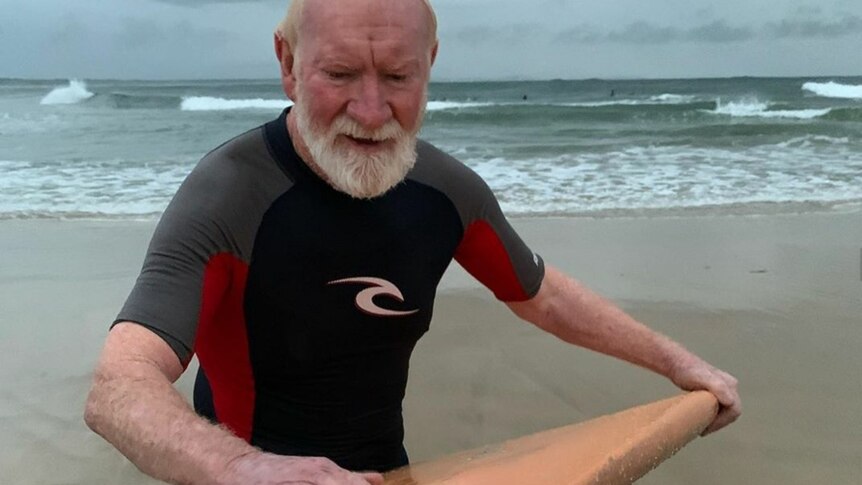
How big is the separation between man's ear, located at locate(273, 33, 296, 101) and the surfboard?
946 mm

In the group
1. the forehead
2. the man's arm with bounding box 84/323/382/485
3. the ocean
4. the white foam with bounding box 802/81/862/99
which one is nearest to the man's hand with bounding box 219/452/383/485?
the man's arm with bounding box 84/323/382/485

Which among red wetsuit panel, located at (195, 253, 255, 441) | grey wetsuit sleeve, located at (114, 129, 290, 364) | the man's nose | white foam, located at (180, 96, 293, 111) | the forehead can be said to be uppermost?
the forehead

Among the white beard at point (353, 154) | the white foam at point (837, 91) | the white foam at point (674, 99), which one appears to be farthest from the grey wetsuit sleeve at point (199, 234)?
the white foam at point (837, 91)

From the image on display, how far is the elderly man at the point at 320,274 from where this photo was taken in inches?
62.7

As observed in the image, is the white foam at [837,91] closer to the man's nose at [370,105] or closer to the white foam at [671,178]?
the white foam at [671,178]

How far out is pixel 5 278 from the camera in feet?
19.4

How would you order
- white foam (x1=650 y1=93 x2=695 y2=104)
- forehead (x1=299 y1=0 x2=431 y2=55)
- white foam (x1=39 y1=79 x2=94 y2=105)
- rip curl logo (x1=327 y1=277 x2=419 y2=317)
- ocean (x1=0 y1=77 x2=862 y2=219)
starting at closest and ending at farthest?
forehead (x1=299 y1=0 x2=431 y2=55)
rip curl logo (x1=327 y1=277 x2=419 y2=317)
ocean (x1=0 y1=77 x2=862 y2=219)
white foam (x1=650 y1=93 x2=695 y2=104)
white foam (x1=39 y1=79 x2=94 y2=105)

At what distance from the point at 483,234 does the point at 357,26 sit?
2.51ft

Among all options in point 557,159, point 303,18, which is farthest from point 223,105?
point 303,18

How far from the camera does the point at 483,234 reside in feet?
7.54

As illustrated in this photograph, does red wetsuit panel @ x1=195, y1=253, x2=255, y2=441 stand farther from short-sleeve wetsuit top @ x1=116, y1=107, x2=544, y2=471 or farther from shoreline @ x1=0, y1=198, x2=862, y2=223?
shoreline @ x1=0, y1=198, x2=862, y2=223

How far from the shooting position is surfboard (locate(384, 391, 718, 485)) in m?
1.63

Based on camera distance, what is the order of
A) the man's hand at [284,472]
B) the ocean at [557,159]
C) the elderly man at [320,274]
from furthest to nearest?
the ocean at [557,159], the elderly man at [320,274], the man's hand at [284,472]

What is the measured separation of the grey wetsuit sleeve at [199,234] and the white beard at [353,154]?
4.8 inches
